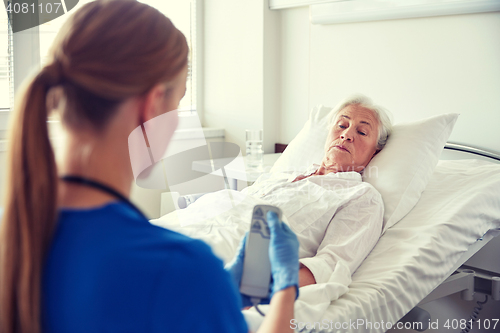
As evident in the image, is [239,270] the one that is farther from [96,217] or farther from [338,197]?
[338,197]

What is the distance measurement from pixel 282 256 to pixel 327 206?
30.0 inches

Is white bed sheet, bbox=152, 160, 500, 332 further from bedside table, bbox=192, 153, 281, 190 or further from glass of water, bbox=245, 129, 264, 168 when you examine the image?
glass of water, bbox=245, 129, 264, 168

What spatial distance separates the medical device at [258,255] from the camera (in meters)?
0.78

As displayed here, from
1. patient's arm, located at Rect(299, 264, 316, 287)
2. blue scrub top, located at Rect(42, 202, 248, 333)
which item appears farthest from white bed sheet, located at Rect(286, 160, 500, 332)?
blue scrub top, located at Rect(42, 202, 248, 333)

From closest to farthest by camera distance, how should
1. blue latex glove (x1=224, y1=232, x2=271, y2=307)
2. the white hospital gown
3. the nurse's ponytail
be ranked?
the nurse's ponytail
blue latex glove (x1=224, y1=232, x2=271, y2=307)
the white hospital gown

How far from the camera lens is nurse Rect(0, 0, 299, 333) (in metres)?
0.47

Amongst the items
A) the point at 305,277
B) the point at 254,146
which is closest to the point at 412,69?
the point at 254,146

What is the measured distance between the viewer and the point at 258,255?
794 millimetres

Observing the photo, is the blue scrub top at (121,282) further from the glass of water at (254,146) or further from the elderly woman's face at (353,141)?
the glass of water at (254,146)

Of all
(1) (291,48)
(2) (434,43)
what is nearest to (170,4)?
A: (1) (291,48)

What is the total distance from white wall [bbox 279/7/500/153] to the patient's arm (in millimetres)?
1186

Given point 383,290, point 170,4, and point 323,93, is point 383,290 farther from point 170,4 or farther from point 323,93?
point 170,4

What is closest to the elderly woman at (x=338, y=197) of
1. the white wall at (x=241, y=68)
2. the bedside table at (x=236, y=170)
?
the bedside table at (x=236, y=170)

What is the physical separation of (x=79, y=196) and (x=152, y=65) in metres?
0.17
